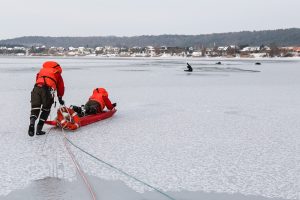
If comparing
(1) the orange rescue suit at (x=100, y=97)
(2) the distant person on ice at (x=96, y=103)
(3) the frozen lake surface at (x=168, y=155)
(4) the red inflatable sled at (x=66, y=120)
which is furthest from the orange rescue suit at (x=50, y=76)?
(1) the orange rescue suit at (x=100, y=97)

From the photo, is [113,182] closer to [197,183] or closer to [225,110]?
[197,183]

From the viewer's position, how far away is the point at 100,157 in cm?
587

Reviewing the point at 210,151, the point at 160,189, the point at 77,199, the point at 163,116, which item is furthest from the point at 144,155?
the point at 163,116

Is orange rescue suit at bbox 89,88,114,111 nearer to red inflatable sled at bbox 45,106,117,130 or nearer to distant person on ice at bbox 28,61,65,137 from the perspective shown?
red inflatable sled at bbox 45,106,117,130

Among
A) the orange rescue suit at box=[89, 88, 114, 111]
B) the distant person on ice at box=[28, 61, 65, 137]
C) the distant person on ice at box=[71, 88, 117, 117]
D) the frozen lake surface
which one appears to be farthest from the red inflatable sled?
the orange rescue suit at box=[89, 88, 114, 111]

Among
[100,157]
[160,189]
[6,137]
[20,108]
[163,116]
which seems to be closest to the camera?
[160,189]

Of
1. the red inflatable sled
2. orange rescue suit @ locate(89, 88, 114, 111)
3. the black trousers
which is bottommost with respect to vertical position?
the red inflatable sled

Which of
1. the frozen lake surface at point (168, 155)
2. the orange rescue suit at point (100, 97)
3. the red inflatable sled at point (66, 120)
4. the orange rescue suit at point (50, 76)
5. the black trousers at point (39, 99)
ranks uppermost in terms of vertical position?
the orange rescue suit at point (50, 76)

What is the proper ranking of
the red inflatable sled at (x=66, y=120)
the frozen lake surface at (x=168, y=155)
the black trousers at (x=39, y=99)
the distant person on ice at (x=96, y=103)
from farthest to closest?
the distant person on ice at (x=96, y=103), the red inflatable sled at (x=66, y=120), the black trousers at (x=39, y=99), the frozen lake surface at (x=168, y=155)

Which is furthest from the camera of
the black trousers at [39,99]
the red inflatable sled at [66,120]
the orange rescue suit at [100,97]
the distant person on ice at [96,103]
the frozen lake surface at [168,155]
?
the orange rescue suit at [100,97]

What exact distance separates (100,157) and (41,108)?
215 cm

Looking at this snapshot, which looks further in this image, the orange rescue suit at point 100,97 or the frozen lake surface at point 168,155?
the orange rescue suit at point 100,97

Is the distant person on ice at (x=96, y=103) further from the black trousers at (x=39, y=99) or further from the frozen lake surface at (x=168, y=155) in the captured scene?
the black trousers at (x=39, y=99)

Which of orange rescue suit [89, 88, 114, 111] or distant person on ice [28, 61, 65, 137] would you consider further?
orange rescue suit [89, 88, 114, 111]
